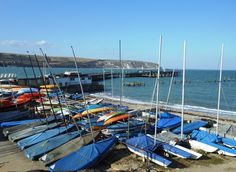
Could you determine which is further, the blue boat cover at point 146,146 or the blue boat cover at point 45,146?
the blue boat cover at point 45,146

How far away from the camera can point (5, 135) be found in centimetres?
1930

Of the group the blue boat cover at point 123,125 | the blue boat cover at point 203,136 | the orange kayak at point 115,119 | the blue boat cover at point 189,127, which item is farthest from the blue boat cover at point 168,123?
the orange kayak at point 115,119

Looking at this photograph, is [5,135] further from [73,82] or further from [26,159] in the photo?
[73,82]

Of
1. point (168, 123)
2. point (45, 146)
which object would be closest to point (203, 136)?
point (168, 123)

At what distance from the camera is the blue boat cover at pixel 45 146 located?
48.7 feet

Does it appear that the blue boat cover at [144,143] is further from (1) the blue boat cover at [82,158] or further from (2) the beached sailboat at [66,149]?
(2) the beached sailboat at [66,149]

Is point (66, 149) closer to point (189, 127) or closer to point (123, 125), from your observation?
point (123, 125)

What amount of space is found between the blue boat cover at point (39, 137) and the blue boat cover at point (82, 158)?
145 inches

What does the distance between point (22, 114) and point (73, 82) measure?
34.7m

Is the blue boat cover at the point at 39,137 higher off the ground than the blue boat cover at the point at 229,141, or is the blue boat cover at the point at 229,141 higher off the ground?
the blue boat cover at the point at 39,137

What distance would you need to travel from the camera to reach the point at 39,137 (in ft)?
56.4

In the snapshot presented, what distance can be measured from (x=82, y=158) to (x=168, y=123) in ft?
31.9

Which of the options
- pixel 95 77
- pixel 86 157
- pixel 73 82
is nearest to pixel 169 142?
pixel 86 157

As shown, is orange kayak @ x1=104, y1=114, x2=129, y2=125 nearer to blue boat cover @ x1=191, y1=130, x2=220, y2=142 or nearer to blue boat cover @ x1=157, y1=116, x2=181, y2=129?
blue boat cover @ x1=157, y1=116, x2=181, y2=129
